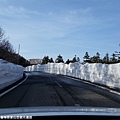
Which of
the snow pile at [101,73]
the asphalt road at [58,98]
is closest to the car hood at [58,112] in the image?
the asphalt road at [58,98]

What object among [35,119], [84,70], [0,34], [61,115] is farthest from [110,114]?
[0,34]

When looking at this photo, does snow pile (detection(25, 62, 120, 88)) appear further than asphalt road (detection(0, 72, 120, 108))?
Yes

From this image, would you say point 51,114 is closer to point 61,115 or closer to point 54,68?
point 61,115

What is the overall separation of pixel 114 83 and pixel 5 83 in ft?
24.7

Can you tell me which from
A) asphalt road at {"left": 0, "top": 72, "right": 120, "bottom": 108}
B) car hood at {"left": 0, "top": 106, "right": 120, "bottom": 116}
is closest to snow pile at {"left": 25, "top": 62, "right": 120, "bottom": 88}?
asphalt road at {"left": 0, "top": 72, "right": 120, "bottom": 108}

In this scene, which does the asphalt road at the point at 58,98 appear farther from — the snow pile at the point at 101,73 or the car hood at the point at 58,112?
the car hood at the point at 58,112

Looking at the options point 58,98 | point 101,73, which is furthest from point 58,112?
point 101,73

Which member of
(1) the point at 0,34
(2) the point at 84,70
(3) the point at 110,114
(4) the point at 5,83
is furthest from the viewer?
(1) the point at 0,34

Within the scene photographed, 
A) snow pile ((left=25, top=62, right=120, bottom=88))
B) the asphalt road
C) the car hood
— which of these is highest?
snow pile ((left=25, top=62, right=120, bottom=88))

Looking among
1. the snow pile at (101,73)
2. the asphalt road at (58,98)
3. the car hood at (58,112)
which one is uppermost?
the snow pile at (101,73)

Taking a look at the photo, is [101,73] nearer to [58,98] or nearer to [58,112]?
[58,98]

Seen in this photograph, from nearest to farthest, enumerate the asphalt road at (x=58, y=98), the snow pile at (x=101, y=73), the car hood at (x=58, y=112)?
the car hood at (x=58, y=112)
the asphalt road at (x=58, y=98)
the snow pile at (x=101, y=73)

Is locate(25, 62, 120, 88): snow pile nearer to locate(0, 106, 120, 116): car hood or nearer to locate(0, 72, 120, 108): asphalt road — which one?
locate(0, 72, 120, 108): asphalt road

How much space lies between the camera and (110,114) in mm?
3869
